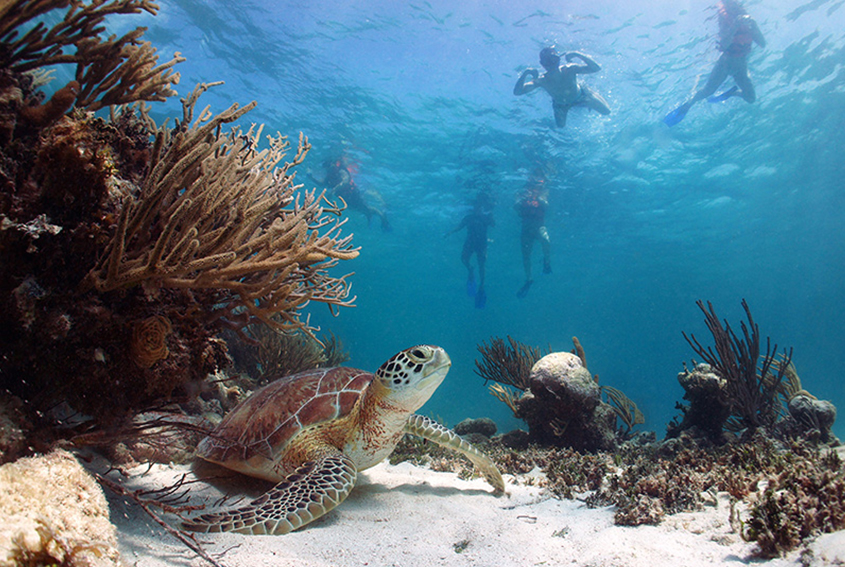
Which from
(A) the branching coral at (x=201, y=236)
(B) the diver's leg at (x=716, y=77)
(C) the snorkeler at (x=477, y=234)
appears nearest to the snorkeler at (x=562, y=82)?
(B) the diver's leg at (x=716, y=77)

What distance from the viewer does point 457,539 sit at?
7.97 feet

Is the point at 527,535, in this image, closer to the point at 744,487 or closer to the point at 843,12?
the point at 744,487

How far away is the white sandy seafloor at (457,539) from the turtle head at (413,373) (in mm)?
912

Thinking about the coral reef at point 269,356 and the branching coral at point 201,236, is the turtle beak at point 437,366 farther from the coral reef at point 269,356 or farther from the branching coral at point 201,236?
the coral reef at point 269,356

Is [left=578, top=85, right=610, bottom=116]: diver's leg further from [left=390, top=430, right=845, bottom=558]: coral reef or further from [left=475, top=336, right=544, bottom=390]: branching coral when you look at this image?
[left=390, top=430, right=845, bottom=558]: coral reef

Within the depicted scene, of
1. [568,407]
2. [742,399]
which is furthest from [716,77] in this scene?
[568,407]

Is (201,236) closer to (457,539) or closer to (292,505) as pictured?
(292,505)

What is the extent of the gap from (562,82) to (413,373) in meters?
15.4

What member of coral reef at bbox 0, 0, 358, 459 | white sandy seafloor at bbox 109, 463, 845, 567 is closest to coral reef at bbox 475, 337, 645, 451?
white sandy seafloor at bbox 109, 463, 845, 567

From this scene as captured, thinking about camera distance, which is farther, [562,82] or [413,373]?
[562,82]

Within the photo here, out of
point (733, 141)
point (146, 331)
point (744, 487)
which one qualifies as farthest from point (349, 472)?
point (733, 141)

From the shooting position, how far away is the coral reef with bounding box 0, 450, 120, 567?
2.92 feet

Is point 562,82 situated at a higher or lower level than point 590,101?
lower

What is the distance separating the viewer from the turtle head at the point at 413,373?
2.95m
